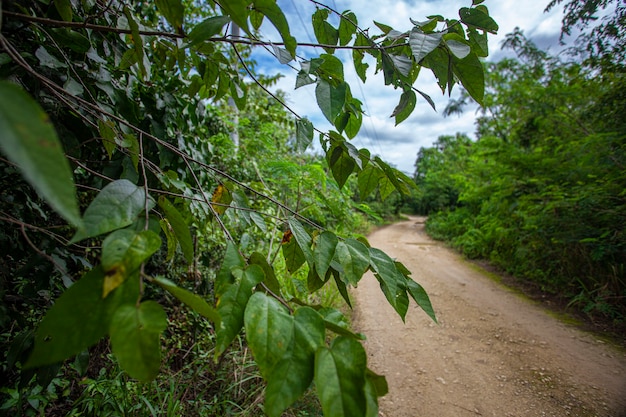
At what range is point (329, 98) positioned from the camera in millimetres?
670

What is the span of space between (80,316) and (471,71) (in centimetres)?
84

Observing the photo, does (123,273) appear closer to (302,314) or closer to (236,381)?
(302,314)

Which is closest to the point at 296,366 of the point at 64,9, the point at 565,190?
the point at 64,9

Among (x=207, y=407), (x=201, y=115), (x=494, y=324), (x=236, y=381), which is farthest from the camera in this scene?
(x=494, y=324)

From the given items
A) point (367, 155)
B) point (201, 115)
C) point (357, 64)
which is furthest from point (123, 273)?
point (201, 115)

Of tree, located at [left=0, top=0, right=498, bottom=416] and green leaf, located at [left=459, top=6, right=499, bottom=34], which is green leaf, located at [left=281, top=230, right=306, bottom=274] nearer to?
tree, located at [left=0, top=0, right=498, bottom=416]

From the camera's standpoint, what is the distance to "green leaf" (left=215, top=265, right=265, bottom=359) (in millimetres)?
409

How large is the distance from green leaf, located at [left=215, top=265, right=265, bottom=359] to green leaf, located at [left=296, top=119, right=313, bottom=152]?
0.49 m

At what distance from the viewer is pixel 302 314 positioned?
414 mm

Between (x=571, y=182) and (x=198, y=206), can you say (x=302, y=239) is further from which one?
(x=571, y=182)

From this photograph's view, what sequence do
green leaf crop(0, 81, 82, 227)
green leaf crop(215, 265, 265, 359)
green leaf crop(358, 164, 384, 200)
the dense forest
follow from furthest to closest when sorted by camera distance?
the dense forest → green leaf crop(358, 164, 384, 200) → green leaf crop(215, 265, 265, 359) → green leaf crop(0, 81, 82, 227)

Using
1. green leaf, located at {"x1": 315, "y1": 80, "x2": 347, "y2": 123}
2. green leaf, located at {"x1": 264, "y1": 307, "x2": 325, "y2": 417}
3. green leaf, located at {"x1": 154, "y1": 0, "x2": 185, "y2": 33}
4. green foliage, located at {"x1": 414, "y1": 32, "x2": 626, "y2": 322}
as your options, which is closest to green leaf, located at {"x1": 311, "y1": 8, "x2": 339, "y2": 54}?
green leaf, located at {"x1": 315, "y1": 80, "x2": 347, "y2": 123}

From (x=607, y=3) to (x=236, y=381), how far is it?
4673mm

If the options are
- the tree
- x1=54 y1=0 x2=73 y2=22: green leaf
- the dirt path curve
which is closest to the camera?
the tree
